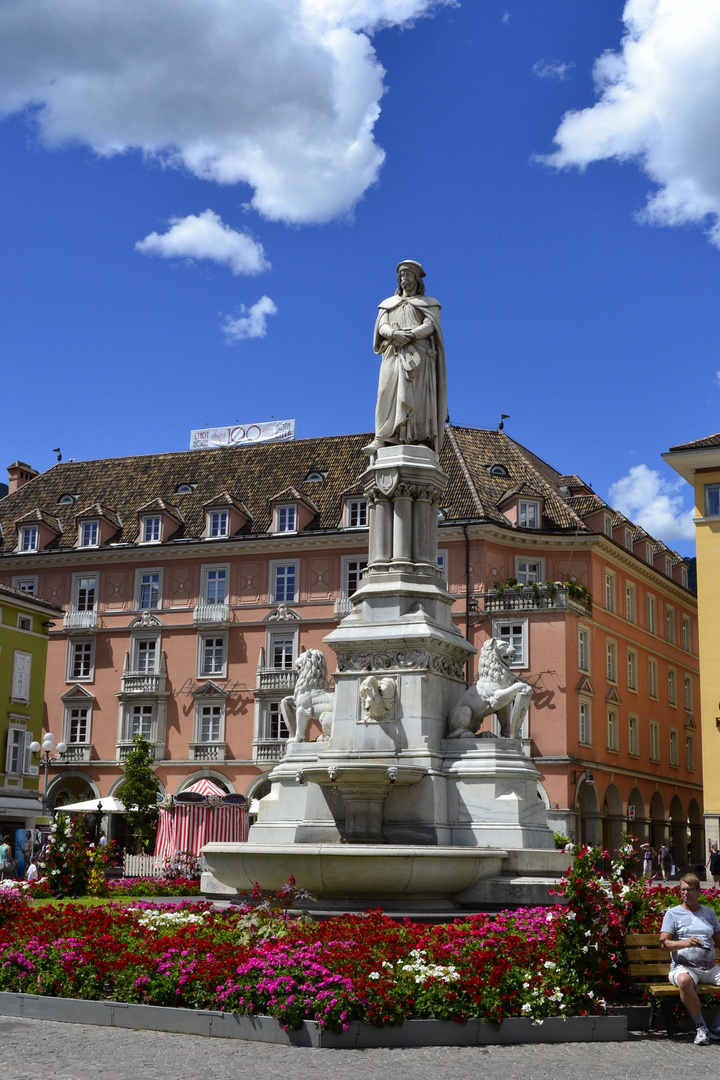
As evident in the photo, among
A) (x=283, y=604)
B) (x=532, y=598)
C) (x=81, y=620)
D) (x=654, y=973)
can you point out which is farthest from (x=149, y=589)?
(x=654, y=973)

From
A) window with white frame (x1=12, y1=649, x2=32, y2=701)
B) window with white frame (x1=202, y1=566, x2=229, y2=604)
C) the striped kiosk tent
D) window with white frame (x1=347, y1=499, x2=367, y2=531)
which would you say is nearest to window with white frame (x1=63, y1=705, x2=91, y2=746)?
window with white frame (x1=12, y1=649, x2=32, y2=701)

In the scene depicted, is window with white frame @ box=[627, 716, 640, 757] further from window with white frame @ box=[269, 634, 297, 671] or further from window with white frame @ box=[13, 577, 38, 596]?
window with white frame @ box=[13, 577, 38, 596]

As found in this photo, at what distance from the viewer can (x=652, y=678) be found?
65.1 meters

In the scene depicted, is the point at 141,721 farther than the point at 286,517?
No

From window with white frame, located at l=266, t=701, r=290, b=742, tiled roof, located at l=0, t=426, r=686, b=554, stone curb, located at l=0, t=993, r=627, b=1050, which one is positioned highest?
tiled roof, located at l=0, t=426, r=686, b=554

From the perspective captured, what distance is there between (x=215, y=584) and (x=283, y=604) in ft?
12.1

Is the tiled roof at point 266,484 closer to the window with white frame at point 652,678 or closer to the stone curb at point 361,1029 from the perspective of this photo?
the window with white frame at point 652,678

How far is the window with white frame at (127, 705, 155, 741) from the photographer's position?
57750 mm

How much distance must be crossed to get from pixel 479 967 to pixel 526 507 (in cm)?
4734

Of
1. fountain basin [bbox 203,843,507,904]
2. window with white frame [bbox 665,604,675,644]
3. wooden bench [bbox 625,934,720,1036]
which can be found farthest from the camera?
window with white frame [bbox 665,604,675,644]

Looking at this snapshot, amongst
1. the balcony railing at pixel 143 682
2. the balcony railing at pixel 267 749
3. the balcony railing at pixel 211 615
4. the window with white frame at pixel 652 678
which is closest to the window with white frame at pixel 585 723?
the window with white frame at pixel 652 678

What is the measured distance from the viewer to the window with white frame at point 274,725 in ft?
183

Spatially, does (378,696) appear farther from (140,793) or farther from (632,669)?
(632,669)

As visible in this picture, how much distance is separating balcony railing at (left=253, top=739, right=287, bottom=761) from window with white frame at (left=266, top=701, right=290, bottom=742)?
0.41 meters
